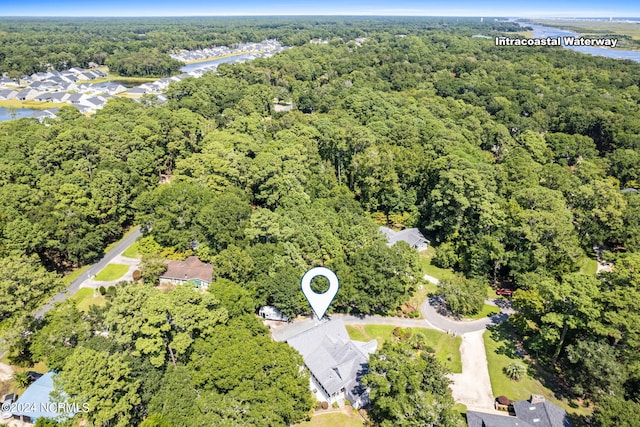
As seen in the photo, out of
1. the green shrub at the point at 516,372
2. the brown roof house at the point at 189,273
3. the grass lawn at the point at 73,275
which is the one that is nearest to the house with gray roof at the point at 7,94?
the grass lawn at the point at 73,275

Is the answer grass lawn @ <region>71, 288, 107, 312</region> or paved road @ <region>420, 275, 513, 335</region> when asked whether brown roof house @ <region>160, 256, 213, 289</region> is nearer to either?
grass lawn @ <region>71, 288, 107, 312</region>

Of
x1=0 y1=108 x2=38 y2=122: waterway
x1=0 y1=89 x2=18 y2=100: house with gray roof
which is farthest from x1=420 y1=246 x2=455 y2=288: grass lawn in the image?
x1=0 y1=89 x2=18 y2=100: house with gray roof

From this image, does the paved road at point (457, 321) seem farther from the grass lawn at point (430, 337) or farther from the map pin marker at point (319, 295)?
the map pin marker at point (319, 295)

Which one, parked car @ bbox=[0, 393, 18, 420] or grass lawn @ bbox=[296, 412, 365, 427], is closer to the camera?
parked car @ bbox=[0, 393, 18, 420]

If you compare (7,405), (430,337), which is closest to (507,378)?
(430,337)

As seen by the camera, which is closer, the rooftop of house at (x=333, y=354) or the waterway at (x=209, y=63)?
the rooftop of house at (x=333, y=354)

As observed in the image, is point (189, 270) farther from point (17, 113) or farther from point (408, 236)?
point (17, 113)
